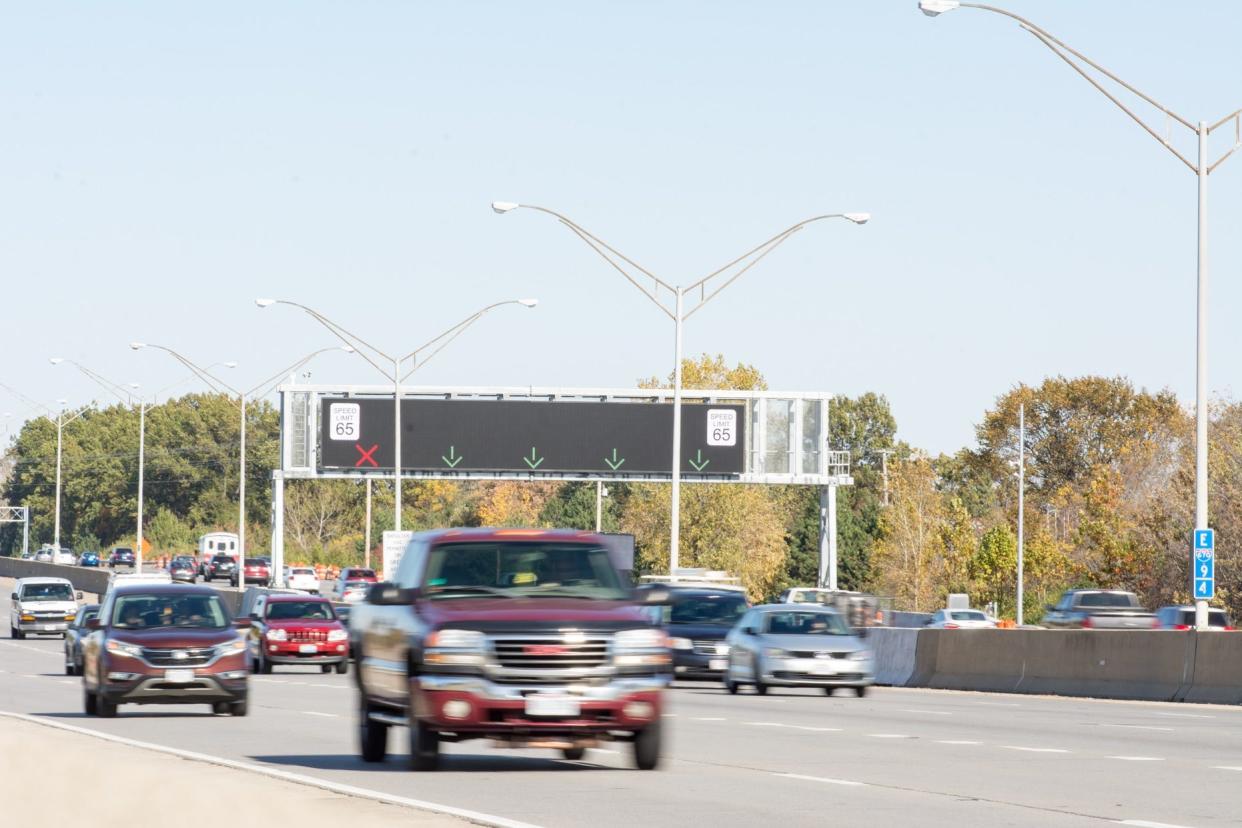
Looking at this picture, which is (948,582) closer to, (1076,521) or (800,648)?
(1076,521)

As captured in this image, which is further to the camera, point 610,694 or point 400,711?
point 400,711

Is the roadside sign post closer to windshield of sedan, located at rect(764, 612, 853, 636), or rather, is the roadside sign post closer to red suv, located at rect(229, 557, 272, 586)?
windshield of sedan, located at rect(764, 612, 853, 636)

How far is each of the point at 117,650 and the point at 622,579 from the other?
10.4m

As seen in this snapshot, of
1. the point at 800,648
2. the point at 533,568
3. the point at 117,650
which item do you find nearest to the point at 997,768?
the point at 533,568

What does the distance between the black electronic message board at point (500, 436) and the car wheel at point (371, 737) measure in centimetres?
5840

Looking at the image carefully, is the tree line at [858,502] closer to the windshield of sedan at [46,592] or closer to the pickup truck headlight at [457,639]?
the windshield of sedan at [46,592]

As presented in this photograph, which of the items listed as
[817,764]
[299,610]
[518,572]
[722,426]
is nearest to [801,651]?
[299,610]

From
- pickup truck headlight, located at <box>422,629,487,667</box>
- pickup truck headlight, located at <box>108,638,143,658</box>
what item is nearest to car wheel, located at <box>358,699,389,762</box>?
pickup truck headlight, located at <box>422,629,487,667</box>

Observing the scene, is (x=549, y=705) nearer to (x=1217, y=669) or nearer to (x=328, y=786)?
(x=328, y=786)

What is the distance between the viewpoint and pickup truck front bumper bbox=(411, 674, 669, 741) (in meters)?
15.2

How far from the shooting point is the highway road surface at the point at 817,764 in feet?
45.0

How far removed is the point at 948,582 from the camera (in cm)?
10750

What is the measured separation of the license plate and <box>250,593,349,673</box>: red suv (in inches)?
1046

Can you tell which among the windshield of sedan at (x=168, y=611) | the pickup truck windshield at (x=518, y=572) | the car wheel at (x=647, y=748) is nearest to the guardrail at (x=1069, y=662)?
the windshield of sedan at (x=168, y=611)
